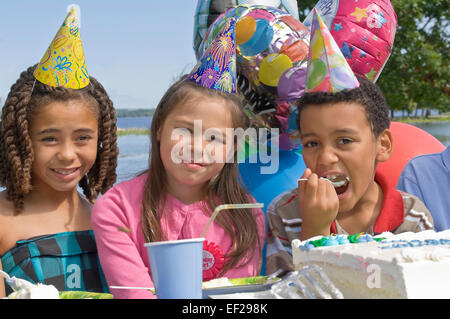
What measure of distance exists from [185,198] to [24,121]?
656 mm

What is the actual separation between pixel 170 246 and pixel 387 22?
68.7 inches

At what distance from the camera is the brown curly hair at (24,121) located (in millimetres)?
2021

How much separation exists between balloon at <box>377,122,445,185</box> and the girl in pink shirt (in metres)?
0.89

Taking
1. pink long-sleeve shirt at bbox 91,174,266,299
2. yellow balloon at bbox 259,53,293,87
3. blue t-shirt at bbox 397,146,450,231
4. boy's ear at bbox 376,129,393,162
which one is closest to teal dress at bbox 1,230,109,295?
pink long-sleeve shirt at bbox 91,174,266,299

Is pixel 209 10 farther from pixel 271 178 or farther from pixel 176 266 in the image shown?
pixel 176 266

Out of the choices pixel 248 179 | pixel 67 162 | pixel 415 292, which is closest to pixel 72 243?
pixel 67 162

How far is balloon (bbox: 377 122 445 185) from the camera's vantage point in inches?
103

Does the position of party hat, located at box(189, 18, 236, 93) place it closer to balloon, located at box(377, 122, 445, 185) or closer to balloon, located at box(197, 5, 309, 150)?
balloon, located at box(197, 5, 309, 150)

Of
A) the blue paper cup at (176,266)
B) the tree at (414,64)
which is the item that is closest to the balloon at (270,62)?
the blue paper cup at (176,266)

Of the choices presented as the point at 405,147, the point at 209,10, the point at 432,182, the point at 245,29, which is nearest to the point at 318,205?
the point at 432,182

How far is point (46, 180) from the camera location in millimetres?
2043

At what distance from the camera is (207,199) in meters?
2.02

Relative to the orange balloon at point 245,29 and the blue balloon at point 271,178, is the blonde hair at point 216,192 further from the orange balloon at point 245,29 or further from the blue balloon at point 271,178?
the orange balloon at point 245,29
